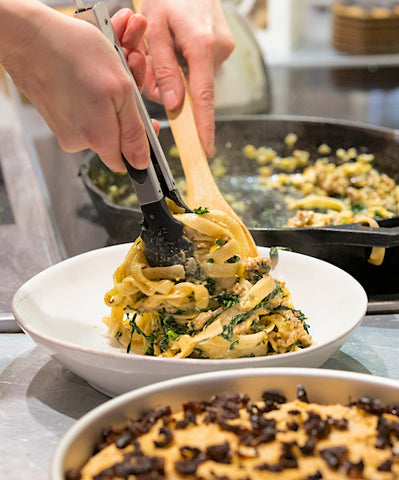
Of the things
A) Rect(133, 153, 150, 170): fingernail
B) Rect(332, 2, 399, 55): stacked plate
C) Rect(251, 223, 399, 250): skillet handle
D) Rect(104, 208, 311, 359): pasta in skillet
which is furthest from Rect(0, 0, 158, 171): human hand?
Result: Rect(332, 2, 399, 55): stacked plate

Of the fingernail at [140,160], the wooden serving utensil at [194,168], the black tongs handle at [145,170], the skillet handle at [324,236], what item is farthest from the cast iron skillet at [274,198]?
the fingernail at [140,160]

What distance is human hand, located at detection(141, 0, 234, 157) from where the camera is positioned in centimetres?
163

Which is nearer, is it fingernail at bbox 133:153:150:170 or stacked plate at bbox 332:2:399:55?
fingernail at bbox 133:153:150:170

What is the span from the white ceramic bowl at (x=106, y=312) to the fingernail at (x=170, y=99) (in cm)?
43

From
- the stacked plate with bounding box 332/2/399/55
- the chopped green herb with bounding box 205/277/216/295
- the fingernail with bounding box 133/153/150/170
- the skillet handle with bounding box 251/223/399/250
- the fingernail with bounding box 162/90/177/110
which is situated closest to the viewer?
the fingernail with bounding box 133/153/150/170

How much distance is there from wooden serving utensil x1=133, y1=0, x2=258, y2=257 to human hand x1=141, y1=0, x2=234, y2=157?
23mm

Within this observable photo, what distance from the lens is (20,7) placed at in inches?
37.4

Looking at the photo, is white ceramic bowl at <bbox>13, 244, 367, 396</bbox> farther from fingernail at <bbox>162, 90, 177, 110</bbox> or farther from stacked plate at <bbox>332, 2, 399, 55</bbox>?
stacked plate at <bbox>332, 2, 399, 55</bbox>

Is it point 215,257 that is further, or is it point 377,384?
point 215,257

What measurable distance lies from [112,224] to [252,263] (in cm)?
52

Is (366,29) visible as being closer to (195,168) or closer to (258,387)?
(195,168)

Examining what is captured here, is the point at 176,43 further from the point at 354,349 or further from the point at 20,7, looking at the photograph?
the point at 354,349

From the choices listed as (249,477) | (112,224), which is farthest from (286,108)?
(249,477)

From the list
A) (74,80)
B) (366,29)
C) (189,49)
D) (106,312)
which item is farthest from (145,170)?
(366,29)
